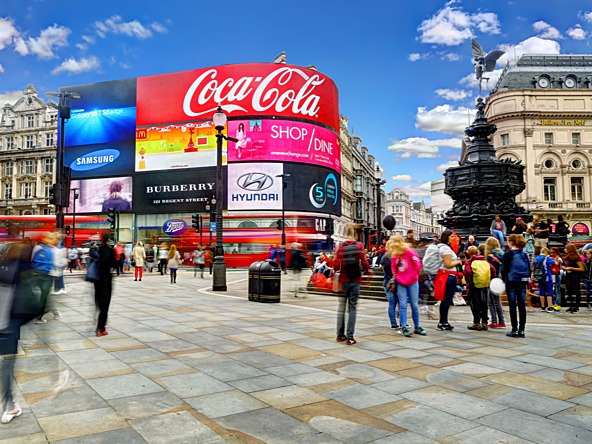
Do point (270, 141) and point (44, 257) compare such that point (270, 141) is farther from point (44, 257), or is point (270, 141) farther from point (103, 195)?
point (44, 257)

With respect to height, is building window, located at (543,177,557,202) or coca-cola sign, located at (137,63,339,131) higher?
coca-cola sign, located at (137,63,339,131)

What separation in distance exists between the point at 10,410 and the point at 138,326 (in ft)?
16.1

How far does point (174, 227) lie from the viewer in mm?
48125

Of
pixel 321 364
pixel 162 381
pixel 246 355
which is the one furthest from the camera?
pixel 246 355

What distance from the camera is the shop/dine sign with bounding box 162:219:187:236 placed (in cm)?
4762

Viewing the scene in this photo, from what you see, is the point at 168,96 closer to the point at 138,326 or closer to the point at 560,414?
the point at 138,326

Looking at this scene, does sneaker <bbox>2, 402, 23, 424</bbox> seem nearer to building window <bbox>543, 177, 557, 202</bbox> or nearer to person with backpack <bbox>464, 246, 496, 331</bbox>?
person with backpack <bbox>464, 246, 496, 331</bbox>

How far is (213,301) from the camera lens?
13461 millimetres

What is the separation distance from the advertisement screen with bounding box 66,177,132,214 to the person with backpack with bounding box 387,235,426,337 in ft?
153

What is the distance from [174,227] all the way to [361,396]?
45.3m

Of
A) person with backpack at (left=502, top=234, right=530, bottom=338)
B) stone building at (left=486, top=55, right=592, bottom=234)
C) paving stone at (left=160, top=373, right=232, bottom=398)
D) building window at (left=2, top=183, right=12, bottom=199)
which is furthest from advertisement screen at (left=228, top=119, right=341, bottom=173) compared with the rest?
paving stone at (left=160, top=373, right=232, bottom=398)

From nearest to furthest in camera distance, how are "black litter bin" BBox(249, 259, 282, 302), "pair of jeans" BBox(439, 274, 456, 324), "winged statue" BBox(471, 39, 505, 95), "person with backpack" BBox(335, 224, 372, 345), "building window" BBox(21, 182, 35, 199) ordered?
"person with backpack" BBox(335, 224, 372, 345), "pair of jeans" BBox(439, 274, 456, 324), "black litter bin" BBox(249, 259, 282, 302), "winged statue" BBox(471, 39, 505, 95), "building window" BBox(21, 182, 35, 199)

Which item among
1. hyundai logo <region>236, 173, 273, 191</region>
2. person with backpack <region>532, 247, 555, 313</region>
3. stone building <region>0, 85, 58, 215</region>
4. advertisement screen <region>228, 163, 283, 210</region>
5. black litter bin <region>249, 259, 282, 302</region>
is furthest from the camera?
stone building <region>0, 85, 58, 215</region>

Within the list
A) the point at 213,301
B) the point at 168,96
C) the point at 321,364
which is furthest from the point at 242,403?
the point at 168,96
